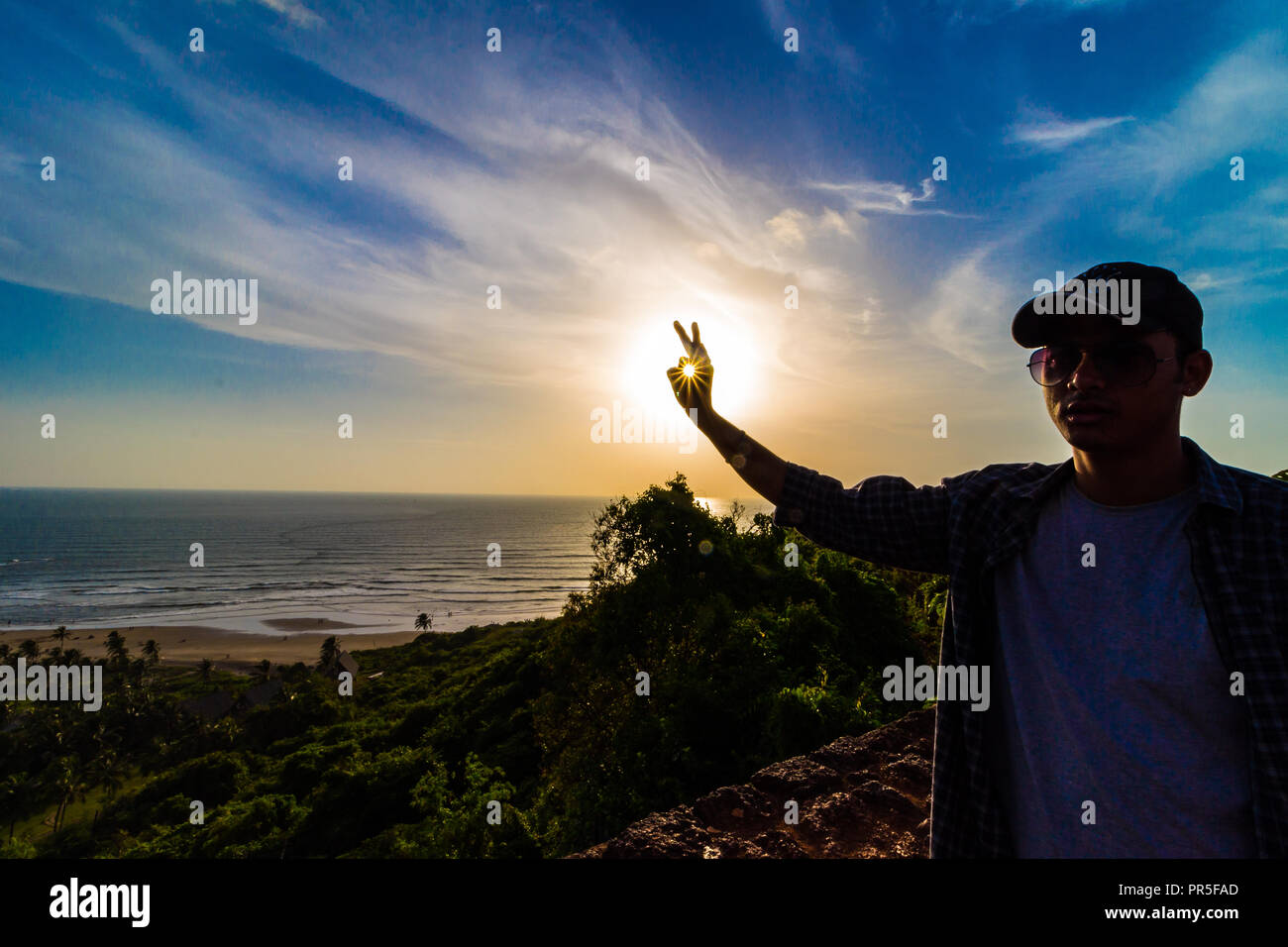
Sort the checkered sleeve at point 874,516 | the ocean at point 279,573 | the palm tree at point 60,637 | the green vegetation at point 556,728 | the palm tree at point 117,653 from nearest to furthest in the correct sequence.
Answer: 1. the checkered sleeve at point 874,516
2. the green vegetation at point 556,728
3. the palm tree at point 117,653
4. the palm tree at point 60,637
5. the ocean at point 279,573

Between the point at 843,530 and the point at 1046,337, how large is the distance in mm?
888

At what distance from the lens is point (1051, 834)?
1.52 metres

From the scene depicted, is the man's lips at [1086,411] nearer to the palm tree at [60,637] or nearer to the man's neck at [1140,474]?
the man's neck at [1140,474]

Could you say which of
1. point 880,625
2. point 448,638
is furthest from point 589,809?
point 448,638

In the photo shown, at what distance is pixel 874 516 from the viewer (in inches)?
74.4

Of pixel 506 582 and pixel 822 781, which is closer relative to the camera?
pixel 822 781

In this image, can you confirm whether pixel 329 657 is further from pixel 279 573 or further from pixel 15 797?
pixel 279 573

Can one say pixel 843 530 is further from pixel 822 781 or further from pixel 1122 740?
pixel 822 781

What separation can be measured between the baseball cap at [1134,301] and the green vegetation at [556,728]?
9.11 metres

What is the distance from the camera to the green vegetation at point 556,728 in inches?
473

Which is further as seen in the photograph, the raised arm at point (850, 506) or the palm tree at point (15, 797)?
the palm tree at point (15, 797)

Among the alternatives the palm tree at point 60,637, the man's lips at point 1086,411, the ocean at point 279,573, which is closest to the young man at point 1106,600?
the man's lips at point 1086,411

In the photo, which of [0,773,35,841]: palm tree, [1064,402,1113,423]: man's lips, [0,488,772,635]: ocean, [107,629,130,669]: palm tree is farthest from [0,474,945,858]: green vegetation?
[0,488,772,635]: ocean

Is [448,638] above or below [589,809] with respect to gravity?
below
